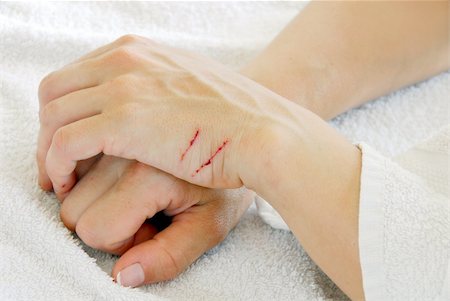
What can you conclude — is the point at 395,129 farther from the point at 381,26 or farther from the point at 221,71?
the point at 221,71

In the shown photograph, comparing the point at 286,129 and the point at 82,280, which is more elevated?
the point at 286,129

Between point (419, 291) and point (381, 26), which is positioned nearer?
point (419, 291)

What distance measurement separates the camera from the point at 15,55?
0.97m

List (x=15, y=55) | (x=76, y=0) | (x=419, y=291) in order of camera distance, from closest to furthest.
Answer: (x=419, y=291), (x=15, y=55), (x=76, y=0)

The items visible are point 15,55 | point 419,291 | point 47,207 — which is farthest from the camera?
point 15,55

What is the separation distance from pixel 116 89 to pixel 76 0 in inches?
16.2

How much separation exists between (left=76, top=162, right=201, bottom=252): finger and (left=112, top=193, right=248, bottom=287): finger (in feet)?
0.08

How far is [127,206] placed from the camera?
73 cm

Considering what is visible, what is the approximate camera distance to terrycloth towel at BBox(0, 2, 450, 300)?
672mm

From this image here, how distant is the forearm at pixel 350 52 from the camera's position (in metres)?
0.95

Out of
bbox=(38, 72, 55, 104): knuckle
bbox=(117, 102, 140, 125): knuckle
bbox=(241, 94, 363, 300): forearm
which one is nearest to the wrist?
bbox=(241, 94, 363, 300): forearm

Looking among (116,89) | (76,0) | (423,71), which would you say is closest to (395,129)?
(423,71)

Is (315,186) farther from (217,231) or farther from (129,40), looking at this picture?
(129,40)

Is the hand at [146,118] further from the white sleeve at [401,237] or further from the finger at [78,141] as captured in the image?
the white sleeve at [401,237]
